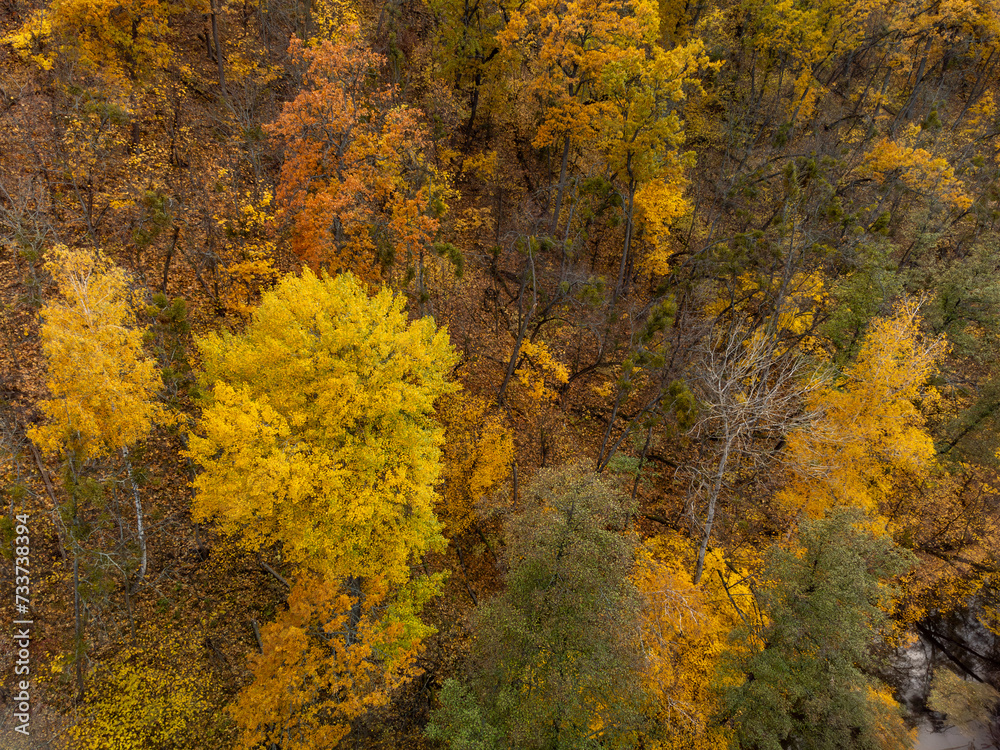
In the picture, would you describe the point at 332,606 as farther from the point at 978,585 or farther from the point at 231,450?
the point at 978,585

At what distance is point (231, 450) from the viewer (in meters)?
13.0

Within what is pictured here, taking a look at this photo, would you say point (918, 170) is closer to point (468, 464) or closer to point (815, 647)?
point (815, 647)

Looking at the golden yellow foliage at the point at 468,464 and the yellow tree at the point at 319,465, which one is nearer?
the yellow tree at the point at 319,465

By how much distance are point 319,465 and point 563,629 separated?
7.80m

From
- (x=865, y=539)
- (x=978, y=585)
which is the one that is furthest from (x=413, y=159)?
(x=978, y=585)

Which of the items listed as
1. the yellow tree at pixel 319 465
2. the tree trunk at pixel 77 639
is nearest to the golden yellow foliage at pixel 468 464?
the yellow tree at pixel 319 465

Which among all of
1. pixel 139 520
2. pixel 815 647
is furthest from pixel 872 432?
pixel 139 520

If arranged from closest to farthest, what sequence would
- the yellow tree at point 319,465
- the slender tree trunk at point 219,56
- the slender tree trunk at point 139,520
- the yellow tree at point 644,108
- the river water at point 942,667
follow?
the yellow tree at point 319,465, the slender tree trunk at point 139,520, the yellow tree at point 644,108, the river water at point 942,667, the slender tree trunk at point 219,56

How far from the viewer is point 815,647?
13.0 meters

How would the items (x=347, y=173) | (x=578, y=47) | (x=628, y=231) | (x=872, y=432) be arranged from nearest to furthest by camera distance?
(x=347, y=173) < (x=872, y=432) < (x=578, y=47) < (x=628, y=231)

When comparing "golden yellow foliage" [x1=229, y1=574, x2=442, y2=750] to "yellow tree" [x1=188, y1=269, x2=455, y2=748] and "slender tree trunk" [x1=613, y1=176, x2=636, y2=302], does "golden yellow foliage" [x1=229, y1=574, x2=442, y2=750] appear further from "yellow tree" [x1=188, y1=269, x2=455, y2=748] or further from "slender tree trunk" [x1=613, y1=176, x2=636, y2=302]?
"slender tree trunk" [x1=613, y1=176, x2=636, y2=302]

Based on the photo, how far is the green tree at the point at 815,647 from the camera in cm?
1280

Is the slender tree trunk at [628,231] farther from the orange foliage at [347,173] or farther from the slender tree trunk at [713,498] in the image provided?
the slender tree trunk at [713,498]

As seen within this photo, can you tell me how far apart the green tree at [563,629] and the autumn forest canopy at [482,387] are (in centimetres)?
9
